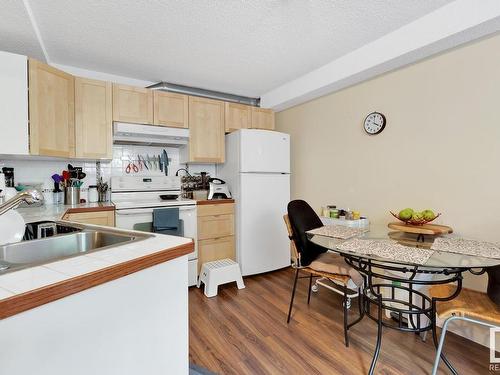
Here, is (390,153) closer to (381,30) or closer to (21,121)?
(381,30)

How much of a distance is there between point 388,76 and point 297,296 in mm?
2270

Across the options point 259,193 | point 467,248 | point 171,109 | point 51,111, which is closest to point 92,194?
point 51,111

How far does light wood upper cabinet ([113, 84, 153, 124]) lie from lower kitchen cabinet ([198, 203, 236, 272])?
3.84 ft

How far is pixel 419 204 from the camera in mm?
2229

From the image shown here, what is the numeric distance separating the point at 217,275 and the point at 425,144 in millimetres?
2242

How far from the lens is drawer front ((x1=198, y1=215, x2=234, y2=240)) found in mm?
2951

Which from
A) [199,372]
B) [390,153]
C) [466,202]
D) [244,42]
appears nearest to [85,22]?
[244,42]

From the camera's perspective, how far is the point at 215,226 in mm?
3021

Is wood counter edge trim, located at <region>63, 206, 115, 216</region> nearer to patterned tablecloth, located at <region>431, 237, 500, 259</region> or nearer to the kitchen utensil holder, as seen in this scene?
the kitchen utensil holder

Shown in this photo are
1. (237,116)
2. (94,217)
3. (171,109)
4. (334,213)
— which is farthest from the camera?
(237,116)

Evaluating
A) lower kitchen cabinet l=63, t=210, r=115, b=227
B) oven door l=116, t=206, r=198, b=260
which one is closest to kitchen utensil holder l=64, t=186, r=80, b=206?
lower kitchen cabinet l=63, t=210, r=115, b=227

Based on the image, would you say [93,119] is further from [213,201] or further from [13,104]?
[213,201]

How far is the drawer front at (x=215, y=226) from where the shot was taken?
116 inches

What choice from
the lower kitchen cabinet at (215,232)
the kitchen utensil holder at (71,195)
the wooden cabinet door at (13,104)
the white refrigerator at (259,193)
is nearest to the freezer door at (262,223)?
the white refrigerator at (259,193)
